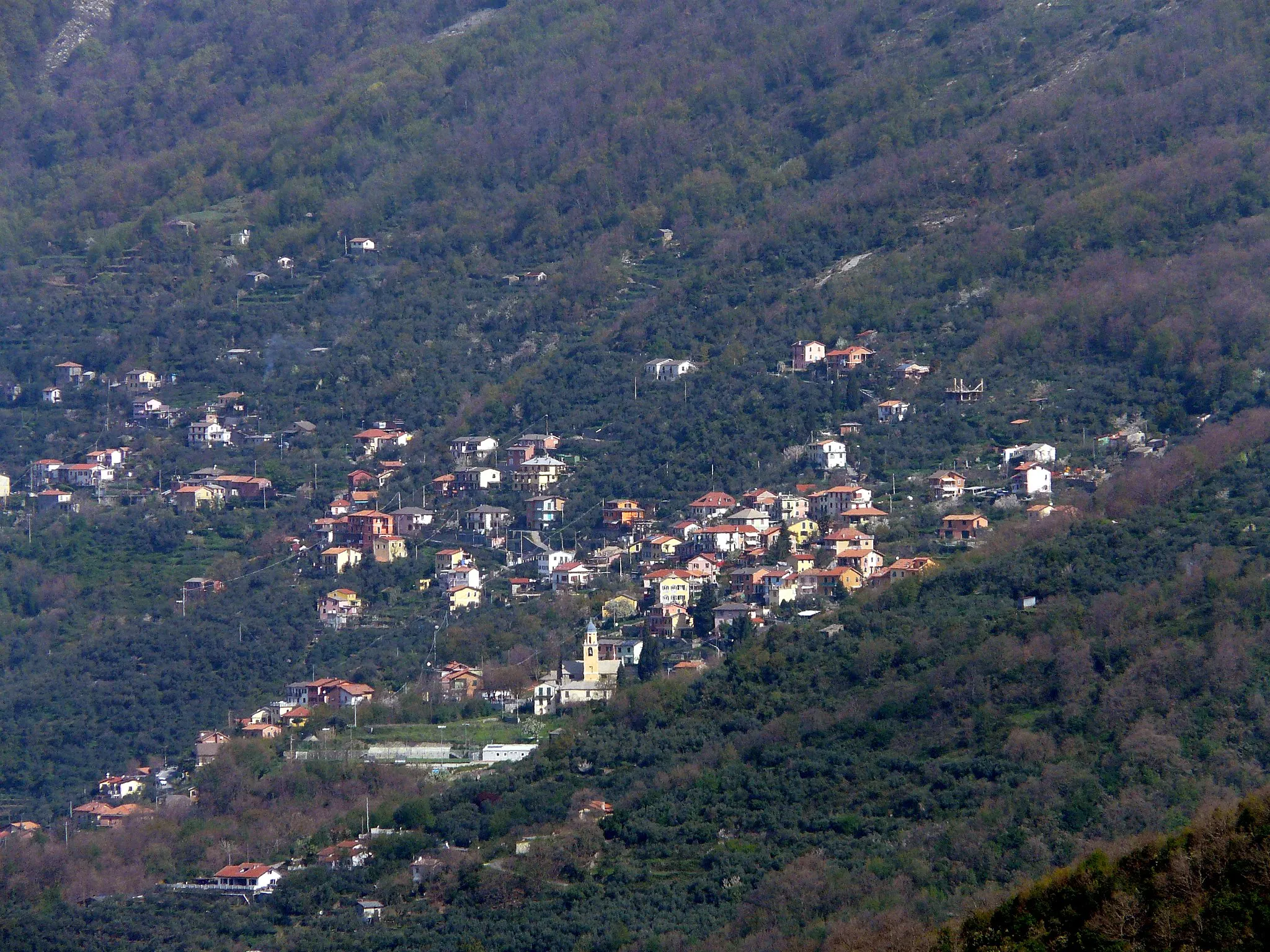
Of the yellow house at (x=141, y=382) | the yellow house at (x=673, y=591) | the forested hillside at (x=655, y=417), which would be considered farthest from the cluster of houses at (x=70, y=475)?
the yellow house at (x=673, y=591)

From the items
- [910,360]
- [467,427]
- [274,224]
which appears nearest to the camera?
[910,360]

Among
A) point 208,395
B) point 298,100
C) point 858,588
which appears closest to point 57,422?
point 208,395

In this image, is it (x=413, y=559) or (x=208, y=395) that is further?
(x=208, y=395)

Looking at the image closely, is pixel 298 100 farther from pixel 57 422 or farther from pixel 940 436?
pixel 940 436

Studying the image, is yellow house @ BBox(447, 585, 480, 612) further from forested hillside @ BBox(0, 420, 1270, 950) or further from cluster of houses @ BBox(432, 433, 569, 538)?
forested hillside @ BBox(0, 420, 1270, 950)

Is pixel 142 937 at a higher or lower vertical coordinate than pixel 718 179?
lower

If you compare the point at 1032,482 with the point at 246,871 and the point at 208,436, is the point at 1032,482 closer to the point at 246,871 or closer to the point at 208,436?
the point at 246,871

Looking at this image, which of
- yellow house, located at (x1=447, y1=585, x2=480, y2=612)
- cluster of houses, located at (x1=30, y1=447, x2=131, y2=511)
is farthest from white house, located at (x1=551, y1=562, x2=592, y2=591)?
cluster of houses, located at (x1=30, y1=447, x2=131, y2=511)
